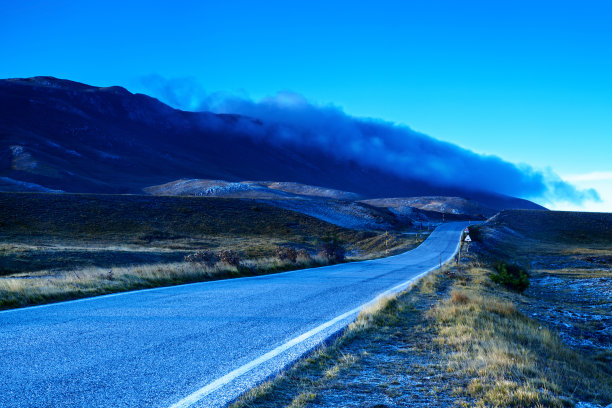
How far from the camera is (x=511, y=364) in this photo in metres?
5.73

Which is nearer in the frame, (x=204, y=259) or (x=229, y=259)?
(x=229, y=259)

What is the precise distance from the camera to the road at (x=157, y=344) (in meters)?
4.72

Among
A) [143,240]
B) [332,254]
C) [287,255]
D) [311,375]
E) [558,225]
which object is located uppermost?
[558,225]

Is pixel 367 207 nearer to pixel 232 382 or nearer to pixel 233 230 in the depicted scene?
pixel 233 230

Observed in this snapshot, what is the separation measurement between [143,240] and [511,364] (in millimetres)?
47201

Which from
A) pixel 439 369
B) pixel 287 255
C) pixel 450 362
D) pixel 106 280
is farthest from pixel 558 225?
pixel 439 369

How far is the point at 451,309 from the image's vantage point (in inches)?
390

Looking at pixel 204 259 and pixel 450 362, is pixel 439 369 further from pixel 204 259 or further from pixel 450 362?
pixel 204 259

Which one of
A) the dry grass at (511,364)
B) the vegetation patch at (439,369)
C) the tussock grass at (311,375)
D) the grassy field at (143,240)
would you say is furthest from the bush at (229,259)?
the tussock grass at (311,375)

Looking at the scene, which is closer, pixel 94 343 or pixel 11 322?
pixel 94 343

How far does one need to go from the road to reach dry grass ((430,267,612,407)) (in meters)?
2.04

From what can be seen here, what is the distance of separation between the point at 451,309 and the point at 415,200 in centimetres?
14170

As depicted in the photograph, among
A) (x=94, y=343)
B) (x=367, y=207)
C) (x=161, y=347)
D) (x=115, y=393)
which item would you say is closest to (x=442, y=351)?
(x=161, y=347)

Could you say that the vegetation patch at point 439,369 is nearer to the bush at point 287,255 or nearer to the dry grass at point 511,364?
the dry grass at point 511,364
